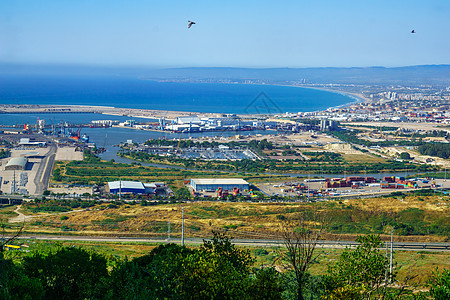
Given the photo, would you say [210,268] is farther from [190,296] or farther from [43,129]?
[43,129]

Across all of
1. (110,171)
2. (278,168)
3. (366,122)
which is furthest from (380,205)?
(366,122)

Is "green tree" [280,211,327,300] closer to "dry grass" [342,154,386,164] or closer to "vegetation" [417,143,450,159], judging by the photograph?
"dry grass" [342,154,386,164]

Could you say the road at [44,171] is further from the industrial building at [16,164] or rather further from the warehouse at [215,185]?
the warehouse at [215,185]

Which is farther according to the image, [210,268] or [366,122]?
[366,122]

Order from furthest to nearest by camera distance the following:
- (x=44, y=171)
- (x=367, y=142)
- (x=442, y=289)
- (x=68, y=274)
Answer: (x=367, y=142), (x=44, y=171), (x=68, y=274), (x=442, y=289)

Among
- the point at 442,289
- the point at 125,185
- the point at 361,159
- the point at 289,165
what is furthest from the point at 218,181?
the point at 442,289

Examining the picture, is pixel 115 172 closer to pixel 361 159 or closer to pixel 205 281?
pixel 361 159

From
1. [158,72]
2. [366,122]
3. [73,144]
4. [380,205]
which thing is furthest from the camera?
[158,72]
